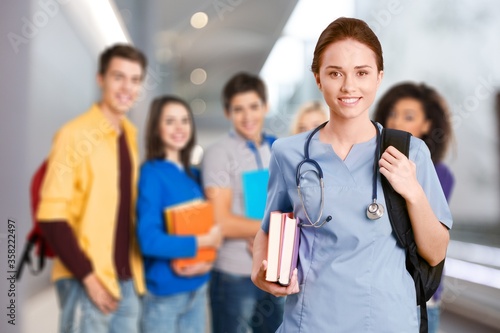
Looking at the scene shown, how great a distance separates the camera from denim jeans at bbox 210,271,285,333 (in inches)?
79.5

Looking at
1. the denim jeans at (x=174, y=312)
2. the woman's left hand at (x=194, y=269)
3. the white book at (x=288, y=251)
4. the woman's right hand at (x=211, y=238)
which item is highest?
the white book at (x=288, y=251)

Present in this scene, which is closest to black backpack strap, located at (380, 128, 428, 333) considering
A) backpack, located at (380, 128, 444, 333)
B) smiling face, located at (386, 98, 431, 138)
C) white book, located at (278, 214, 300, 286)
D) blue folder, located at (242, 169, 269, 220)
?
backpack, located at (380, 128, 444, 333)

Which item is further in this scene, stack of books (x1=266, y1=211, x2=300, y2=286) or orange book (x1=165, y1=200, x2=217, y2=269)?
orange book (x1=165, y1=200, x2=217, y2=269)

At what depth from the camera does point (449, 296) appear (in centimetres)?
408

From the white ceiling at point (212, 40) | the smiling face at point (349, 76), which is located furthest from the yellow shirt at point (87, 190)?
the white ceiling at point (212, 40)

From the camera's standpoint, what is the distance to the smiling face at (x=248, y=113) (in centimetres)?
214

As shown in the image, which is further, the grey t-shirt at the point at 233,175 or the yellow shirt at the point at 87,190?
the grey t-shirt at the point at 233,175

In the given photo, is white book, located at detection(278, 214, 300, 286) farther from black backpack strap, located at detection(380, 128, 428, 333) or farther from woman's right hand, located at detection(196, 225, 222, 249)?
woman's right hand, located at detection(196, 225, 222, 249)

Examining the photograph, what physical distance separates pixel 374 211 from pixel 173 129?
140 cm

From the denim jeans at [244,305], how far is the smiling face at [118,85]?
0.68 metres

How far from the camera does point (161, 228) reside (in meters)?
2.04

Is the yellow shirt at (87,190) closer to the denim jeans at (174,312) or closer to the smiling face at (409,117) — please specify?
the denim jeans at (174,312)

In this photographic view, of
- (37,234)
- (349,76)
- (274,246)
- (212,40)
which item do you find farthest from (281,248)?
(212,40)

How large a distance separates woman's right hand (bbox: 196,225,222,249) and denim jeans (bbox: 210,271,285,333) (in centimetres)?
11
